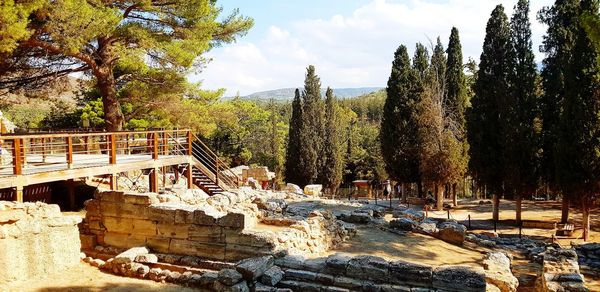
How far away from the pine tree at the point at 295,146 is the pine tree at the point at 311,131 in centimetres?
29

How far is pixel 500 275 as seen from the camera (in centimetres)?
894

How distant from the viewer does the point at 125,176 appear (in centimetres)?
1884

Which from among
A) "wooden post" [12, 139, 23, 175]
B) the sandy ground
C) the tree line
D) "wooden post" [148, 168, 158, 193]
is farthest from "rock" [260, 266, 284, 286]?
the tree line

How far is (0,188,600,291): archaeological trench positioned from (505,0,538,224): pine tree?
605 centimetres

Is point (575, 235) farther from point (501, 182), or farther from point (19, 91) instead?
point (19, 91)

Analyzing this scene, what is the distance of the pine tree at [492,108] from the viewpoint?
21.2 meters

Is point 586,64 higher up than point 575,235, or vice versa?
point 586,64

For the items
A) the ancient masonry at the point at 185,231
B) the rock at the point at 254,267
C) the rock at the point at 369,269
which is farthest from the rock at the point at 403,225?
the rock at the point at 254,267

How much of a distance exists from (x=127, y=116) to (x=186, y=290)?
13327mm

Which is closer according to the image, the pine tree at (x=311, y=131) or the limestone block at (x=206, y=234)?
the limestone block at (x=206, y=234)

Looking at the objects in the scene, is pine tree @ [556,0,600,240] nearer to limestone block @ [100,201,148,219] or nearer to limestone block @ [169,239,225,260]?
limestone block @ [169,239,225,260]

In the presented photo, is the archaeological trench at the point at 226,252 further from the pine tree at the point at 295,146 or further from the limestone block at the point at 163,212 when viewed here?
the pine tree at the point at 295,146

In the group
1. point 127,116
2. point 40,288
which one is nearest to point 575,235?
point 40,288

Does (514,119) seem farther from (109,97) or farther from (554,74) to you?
(109,97)
